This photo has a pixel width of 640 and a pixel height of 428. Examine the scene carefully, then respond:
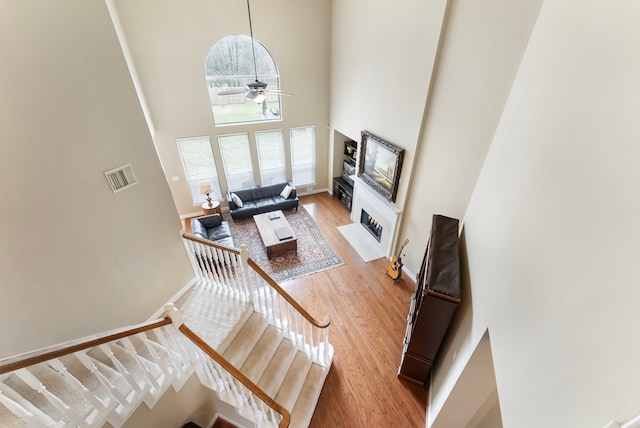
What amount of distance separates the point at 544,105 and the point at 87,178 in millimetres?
→ 4151

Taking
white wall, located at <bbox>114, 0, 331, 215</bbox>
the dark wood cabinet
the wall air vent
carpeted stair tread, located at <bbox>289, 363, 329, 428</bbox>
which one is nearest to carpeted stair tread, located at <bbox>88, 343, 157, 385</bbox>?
the wall air vent

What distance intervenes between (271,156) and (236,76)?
2380 mm

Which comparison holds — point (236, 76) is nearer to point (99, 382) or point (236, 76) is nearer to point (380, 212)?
point (380, 212)

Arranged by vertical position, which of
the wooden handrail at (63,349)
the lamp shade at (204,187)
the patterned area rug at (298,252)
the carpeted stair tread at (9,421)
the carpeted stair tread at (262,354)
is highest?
the wooden handrail at (63,349)

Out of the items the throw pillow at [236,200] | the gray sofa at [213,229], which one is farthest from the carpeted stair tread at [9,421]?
the throw pillow at [236,200]

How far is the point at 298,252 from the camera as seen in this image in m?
6.48

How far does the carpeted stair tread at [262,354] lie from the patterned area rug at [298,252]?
75.9 inches

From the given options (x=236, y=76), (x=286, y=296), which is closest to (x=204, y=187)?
(x=236, y=76)

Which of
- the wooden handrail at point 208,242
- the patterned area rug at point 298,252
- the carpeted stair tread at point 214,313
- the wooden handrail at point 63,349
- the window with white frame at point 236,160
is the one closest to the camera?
the wooden handrail at point 63,349

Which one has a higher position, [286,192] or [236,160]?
[236,160]

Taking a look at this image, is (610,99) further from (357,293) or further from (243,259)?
(357,293)

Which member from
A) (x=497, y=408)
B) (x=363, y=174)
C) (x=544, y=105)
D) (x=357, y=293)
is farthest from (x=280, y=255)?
(x=544, y=105)

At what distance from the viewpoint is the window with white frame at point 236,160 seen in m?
7.61

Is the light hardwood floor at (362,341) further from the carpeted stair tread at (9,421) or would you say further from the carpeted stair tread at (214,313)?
the carpeted stair tread at (9,421)
